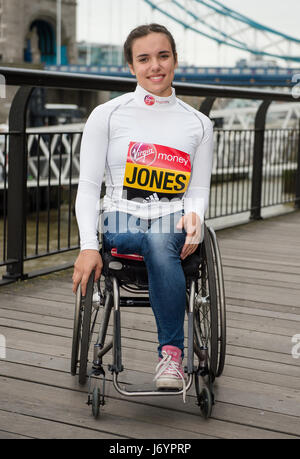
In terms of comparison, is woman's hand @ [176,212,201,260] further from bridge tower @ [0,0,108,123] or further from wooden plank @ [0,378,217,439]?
bridge tower @ [0,0,108,123]

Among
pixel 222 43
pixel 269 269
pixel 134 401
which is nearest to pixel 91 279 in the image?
pixel 134 401

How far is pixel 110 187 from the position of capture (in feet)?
7.14

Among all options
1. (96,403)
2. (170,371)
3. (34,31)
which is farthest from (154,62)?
(34,31)

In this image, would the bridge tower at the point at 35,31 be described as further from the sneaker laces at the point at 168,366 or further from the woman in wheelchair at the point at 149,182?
the sneaker laces at the point at 168,366

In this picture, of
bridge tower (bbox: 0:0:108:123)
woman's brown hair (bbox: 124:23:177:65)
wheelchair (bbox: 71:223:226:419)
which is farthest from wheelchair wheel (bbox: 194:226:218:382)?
bridge tower (bbox: 0:0:108:123)

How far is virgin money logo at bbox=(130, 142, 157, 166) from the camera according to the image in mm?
2109

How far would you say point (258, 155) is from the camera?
5984mm

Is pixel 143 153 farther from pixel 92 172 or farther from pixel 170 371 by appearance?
pixel 170 371

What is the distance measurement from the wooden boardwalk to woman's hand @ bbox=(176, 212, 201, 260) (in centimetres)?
48

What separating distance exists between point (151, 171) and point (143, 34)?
0.40 metres

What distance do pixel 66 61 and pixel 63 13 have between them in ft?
11.4

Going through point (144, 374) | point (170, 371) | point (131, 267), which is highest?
point (131, 267)

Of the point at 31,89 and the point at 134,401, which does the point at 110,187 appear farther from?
the point at 31,89

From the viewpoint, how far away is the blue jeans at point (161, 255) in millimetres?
2031
